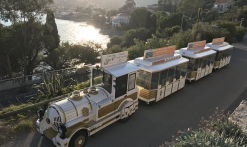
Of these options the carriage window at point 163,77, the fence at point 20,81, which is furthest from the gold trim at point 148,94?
the fence at point 20,81

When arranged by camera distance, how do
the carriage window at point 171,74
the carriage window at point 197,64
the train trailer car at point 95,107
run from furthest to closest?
the carriage window at point 197,64, the carriage window at point 171,74, the train trailer car at point 95,107

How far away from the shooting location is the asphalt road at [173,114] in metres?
7.40

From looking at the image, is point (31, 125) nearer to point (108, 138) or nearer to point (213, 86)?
point (108, 138)

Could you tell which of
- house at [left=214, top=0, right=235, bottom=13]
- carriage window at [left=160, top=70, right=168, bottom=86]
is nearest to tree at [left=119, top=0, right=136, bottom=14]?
house at [left=214, top=0, right=235, bottom=13]

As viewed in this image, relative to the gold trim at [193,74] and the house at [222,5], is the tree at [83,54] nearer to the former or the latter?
the gold trim at [193,74]

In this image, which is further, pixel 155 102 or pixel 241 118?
pixel 155 102

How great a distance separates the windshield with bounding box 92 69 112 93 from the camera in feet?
24.8

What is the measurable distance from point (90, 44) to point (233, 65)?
1915cm

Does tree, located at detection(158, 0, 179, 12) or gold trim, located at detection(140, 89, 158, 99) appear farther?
tree, located at detection(158, 0, 179, 12)

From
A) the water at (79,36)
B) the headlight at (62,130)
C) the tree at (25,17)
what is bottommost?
the water at (79,36)

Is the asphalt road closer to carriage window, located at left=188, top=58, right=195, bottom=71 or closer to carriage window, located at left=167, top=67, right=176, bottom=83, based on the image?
carriage window, located at left=188, top=58, right=195, bottom=71

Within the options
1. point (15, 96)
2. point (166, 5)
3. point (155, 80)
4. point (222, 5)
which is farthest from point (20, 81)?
point (166, 5)

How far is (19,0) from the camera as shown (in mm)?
18875

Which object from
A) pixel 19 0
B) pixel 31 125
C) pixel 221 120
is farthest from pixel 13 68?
pixel 221 120
